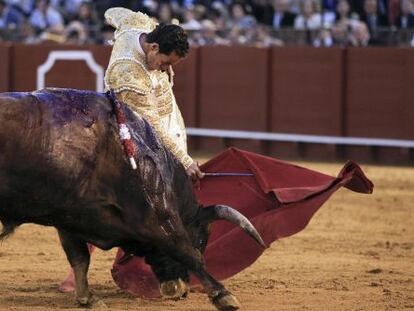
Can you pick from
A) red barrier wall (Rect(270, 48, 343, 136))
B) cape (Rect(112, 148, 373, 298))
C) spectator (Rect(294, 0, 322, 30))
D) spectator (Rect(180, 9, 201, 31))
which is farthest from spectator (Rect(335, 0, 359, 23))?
cape (Rect(112, 148, 373, 298))

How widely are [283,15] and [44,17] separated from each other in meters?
3.50

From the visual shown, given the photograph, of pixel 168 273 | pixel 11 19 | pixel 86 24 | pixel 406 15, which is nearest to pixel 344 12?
pixel 406 15

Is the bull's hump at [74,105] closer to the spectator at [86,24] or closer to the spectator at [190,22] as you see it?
the spectator at [190,22]

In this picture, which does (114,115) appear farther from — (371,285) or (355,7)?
(355,7)

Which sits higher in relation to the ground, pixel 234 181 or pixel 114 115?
pixel 114 115

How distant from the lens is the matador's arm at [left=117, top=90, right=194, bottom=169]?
18.5 feet

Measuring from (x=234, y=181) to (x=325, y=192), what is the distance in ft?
1.71

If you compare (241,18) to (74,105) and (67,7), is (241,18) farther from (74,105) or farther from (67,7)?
(74,105)

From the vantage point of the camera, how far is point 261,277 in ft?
21.8

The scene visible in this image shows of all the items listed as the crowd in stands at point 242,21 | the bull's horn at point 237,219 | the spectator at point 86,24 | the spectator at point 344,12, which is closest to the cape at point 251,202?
the bull's horn at point 237,219

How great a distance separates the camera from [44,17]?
50.1 feet

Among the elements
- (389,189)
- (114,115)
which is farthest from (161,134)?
(389,189)

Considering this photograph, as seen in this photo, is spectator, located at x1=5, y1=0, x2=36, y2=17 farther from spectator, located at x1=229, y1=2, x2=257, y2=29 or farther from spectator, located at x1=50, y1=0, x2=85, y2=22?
spectator, located at x1=229, y1=2, x2=257, y2=29

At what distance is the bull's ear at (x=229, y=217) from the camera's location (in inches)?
215
